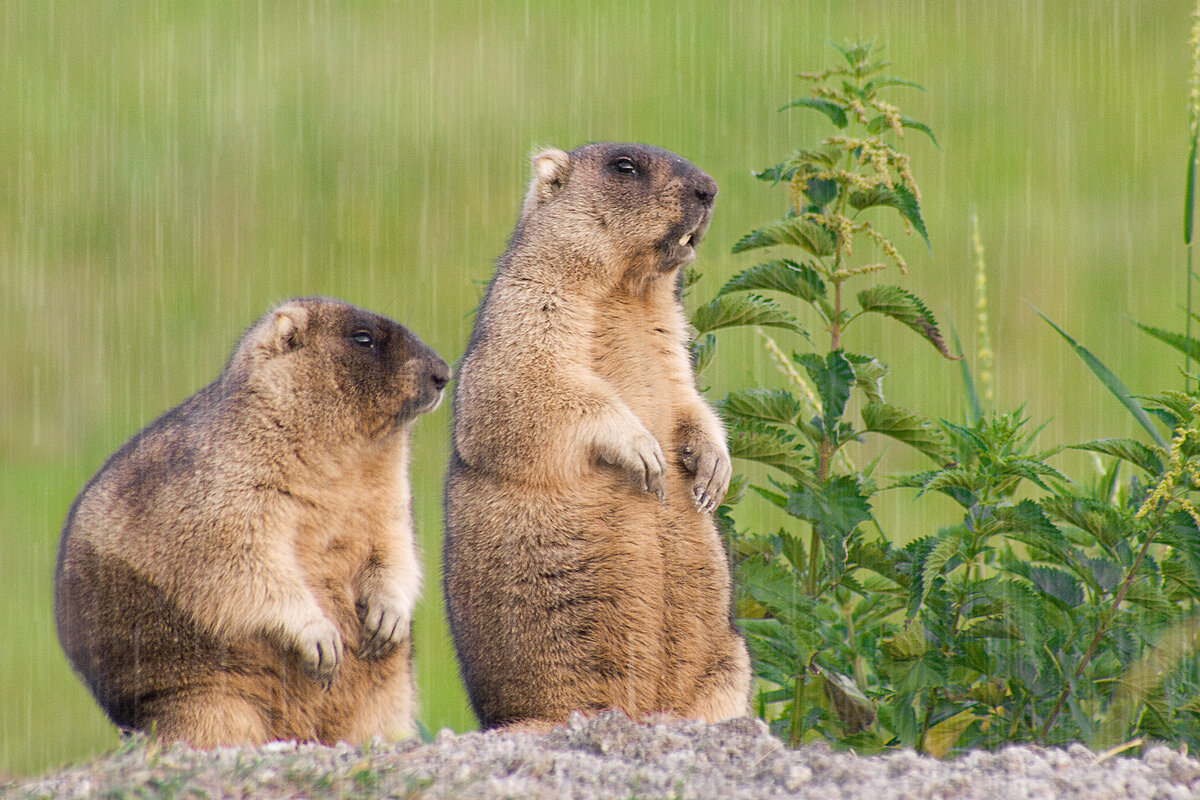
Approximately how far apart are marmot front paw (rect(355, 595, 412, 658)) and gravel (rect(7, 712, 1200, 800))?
871 mm

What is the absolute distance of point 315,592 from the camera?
5.32 metres

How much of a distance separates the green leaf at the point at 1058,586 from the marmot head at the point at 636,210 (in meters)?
1.83

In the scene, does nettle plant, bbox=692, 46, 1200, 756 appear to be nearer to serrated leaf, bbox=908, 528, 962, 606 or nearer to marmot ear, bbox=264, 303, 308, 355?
serrated leaf, bbox=908, 528, 962, 606

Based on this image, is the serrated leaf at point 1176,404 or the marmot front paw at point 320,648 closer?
the serrated leaf at point 1176,404

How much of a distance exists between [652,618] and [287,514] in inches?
58.2

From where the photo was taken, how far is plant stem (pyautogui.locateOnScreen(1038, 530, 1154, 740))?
4945mm

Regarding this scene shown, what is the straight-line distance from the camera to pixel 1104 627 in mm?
4988

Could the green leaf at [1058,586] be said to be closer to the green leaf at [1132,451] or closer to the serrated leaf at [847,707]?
the green leaf at [1132,451]

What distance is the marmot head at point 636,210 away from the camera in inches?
211

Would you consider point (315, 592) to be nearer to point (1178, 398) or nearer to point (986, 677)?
point (986, 677)

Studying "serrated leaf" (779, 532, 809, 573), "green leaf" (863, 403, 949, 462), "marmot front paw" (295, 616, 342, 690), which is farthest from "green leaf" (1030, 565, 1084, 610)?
"marmot front paw" (295, 616, 342, 690)

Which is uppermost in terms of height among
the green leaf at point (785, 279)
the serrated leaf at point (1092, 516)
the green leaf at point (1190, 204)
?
the green leaf at point (1190, 204)

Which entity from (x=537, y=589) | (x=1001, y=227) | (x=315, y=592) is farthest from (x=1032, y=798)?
(x=1001, y=227)

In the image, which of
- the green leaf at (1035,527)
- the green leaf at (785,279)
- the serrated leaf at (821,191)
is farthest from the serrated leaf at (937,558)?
the serrated leaf at (821,191)
